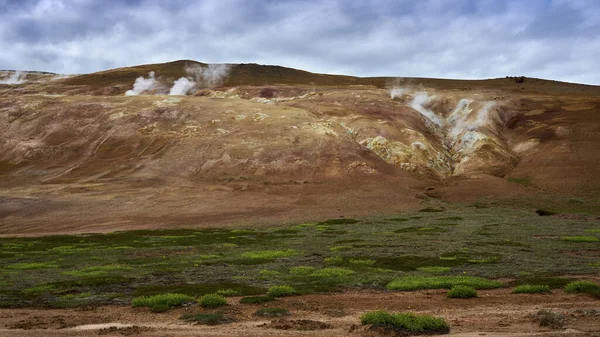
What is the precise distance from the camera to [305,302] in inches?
907

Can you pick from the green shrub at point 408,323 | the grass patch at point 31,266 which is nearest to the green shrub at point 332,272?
the green shrub at point 408,323

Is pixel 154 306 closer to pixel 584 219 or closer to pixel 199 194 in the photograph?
pixel 584 219

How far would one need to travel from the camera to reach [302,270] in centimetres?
3234

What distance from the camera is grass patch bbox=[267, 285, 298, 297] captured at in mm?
24359

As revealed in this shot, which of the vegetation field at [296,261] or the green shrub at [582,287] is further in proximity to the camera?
the vegetation field at [296,261]

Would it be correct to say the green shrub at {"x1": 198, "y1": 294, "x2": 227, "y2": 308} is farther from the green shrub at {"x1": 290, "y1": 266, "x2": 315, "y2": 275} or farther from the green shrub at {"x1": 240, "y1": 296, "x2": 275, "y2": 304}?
the green shrub at {"x1": 290, "y1": 266, "x2": 315, "y2": 275}

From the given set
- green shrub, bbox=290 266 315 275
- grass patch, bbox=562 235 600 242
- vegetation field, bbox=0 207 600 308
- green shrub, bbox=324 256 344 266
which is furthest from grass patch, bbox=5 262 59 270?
grass patch, bbox=562 235 600 242

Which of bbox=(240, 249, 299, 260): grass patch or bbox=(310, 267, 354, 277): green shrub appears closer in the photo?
bbox=(310, 267, 354, 277): green shrub

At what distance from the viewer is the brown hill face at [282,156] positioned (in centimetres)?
9181

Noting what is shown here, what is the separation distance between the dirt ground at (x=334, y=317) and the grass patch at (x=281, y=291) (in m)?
0.60

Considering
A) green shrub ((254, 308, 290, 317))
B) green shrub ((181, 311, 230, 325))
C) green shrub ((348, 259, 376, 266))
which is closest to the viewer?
green shrub ((181, 311, 230, 325))

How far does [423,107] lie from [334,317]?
140168mm

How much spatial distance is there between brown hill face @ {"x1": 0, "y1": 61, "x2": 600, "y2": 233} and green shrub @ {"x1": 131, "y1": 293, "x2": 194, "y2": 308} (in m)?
58.8

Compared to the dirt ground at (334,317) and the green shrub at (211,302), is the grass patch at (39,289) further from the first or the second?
the green shrub at (211,302)
